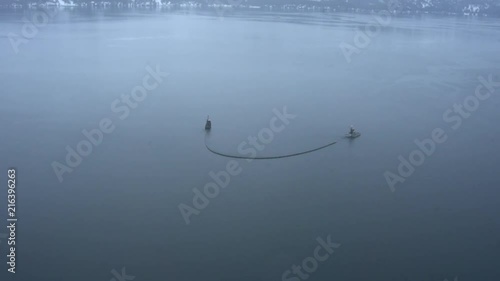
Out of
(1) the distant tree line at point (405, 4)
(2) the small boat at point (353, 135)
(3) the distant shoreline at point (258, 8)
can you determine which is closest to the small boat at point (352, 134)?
(2) the small boat at point (353, 135)

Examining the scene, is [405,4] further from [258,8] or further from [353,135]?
[353,135]

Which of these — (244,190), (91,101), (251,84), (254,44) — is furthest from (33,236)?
(254,44)

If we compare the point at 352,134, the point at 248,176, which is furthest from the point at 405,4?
the point at 248,176

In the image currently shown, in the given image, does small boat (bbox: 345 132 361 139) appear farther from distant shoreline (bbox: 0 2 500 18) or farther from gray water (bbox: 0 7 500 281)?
distant shoreline (bbox: 0 2 500 18)

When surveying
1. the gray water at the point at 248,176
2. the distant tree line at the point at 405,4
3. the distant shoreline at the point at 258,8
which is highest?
the distant tree line at the point at 405,4

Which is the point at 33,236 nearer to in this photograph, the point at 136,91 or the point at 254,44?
the point at 136,91

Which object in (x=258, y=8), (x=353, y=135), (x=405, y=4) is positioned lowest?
(x=353, y=135)

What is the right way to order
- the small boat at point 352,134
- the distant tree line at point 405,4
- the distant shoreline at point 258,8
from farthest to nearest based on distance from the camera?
the distant tree line at point 405,4 → the distant shoreline at point 258,8 → the small boat at point 352,134

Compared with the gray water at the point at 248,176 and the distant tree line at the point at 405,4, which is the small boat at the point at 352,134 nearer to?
the gray water at the point at 248,176
